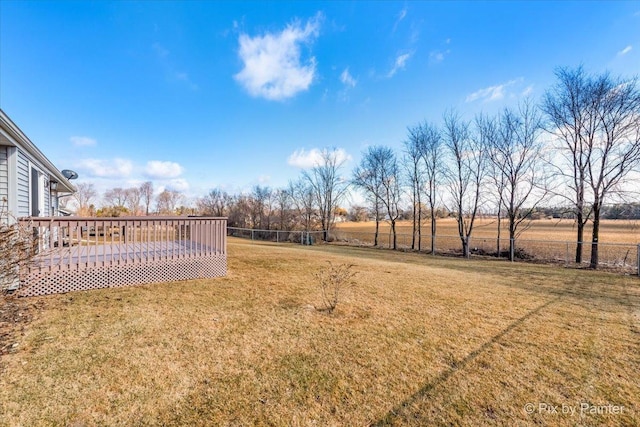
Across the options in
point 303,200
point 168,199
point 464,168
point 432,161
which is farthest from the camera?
point 168,199

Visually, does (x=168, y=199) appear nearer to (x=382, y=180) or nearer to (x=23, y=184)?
(x=382, y=180)

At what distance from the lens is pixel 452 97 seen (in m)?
16.0

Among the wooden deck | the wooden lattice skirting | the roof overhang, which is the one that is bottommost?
the wooden lattice skirting

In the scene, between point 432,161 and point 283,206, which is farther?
point 283,206

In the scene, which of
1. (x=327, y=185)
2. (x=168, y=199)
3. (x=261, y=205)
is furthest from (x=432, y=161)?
(x=168, y=199)

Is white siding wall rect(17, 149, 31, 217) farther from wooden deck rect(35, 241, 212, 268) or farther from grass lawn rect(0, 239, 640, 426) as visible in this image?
grass lawn rect(0, 239, 640, 426)

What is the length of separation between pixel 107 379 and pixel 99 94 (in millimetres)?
17731

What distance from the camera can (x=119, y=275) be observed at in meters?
5.39

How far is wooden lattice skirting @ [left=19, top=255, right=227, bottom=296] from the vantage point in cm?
462

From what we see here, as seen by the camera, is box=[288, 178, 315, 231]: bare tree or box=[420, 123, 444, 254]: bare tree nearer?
box=[420, 123, 444, 254]: bare tree

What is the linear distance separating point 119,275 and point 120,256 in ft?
1.31

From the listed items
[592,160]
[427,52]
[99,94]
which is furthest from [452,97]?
[99,94]

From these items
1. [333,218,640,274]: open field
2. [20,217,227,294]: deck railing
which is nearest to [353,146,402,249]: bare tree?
[333,218,640,274]: open field

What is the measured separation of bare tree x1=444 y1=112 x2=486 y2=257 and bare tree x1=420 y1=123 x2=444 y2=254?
0.87 metres
